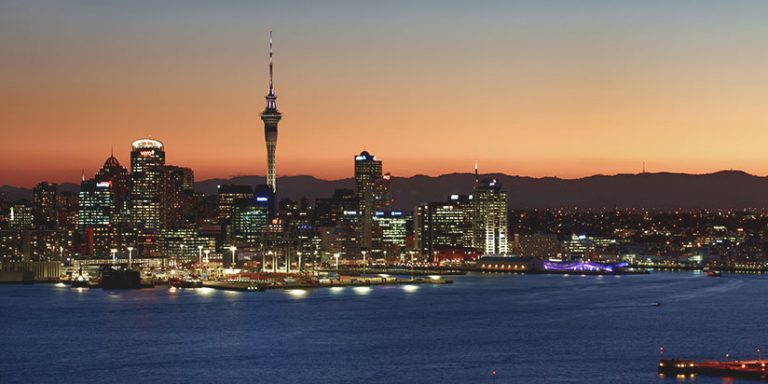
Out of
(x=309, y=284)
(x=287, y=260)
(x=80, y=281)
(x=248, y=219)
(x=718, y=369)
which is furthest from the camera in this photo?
(x=248, y=219)

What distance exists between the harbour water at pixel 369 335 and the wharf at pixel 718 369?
A: 0.67m

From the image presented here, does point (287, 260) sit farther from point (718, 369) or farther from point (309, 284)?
point (718, 369)

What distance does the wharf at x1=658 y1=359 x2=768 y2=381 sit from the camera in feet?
148

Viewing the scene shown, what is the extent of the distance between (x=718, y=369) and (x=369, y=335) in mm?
22428

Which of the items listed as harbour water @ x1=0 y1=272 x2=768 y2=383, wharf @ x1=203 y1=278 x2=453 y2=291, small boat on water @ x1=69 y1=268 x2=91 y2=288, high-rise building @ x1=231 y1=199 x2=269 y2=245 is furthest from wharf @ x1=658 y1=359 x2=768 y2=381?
high-rise building @ x1=231 y1=199 x2=269 y2=245

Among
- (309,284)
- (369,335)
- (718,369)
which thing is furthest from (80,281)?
(718,369)

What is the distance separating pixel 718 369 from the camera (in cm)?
4600

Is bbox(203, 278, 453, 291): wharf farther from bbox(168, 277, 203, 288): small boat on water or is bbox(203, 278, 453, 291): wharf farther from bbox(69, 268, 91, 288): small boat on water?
bbox(69, 268, 91, 288): small boat on water

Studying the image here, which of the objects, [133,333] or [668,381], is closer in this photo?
[668,381]

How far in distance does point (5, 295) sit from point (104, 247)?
2803 inches

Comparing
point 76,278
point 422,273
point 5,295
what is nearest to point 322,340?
point 5,295

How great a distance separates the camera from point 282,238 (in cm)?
13600

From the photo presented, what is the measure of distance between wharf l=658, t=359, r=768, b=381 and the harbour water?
67 centimetres

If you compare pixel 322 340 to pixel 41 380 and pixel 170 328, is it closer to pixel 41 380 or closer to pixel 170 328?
pixel 170 328
